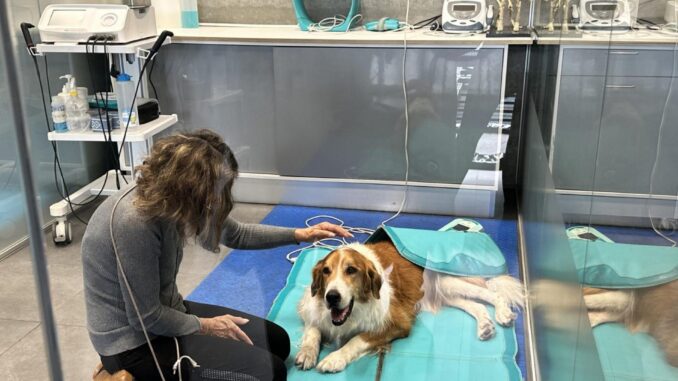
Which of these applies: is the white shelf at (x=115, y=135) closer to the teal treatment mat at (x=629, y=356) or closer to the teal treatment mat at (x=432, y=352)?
the teal treatment mat at (x=432, y=352)

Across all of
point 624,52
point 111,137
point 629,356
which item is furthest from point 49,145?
point 629,356

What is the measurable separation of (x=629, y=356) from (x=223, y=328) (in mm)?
1421

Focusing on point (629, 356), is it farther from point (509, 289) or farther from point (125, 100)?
point (125, 100)

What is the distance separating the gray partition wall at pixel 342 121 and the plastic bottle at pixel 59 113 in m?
0.59

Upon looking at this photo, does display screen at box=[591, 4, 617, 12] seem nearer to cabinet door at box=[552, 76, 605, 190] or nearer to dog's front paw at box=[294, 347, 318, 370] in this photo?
cabinet door at box=[552, 76, 605, 190]

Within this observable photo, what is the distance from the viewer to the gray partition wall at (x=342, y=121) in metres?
3.59

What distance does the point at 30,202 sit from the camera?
99cm

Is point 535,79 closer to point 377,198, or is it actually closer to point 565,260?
point 377,198

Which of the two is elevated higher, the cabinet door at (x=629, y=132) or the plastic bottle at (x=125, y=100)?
the cabinet door at (x=629, y=132)

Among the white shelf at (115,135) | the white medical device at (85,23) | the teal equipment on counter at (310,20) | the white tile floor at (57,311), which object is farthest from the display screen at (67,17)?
the teal equipment on counter at (310,20)

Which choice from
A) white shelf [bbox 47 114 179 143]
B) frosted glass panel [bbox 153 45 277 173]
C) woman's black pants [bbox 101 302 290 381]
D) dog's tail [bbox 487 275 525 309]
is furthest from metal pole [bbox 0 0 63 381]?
frosted glass panel [bbox 153 45 277 173]

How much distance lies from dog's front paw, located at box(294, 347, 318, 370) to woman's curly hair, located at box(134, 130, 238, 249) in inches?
25.5

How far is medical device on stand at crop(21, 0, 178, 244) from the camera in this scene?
3.17 meters

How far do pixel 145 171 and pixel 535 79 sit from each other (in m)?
2.18
